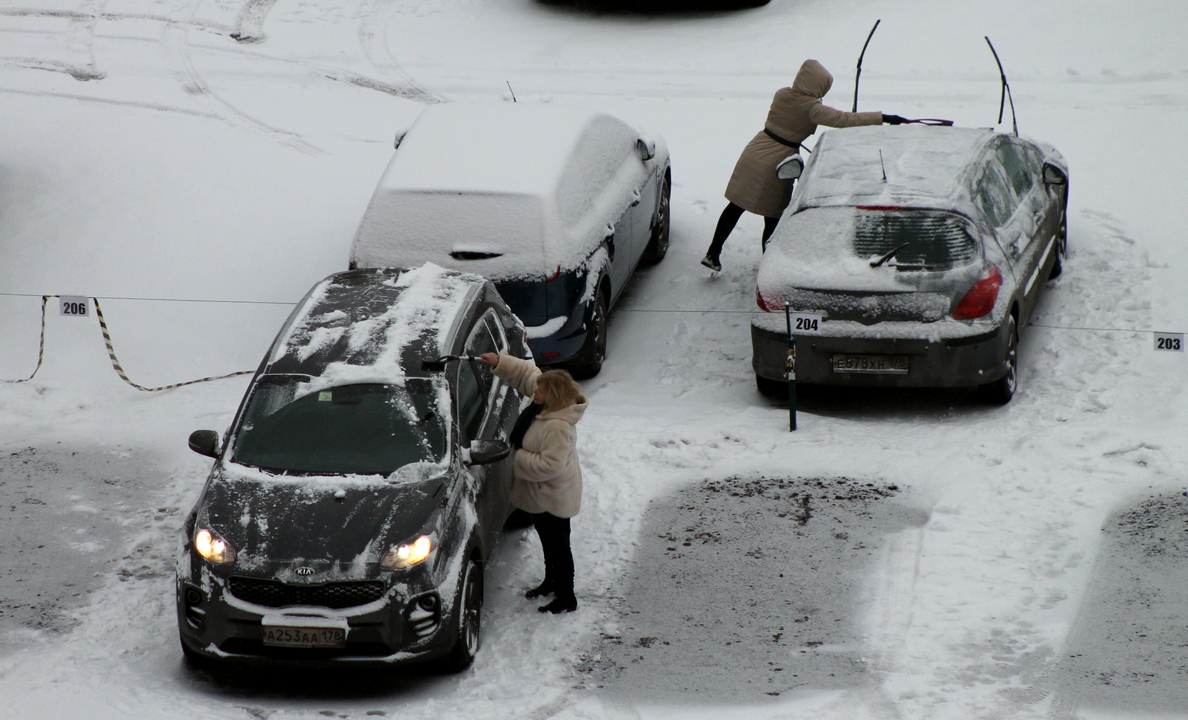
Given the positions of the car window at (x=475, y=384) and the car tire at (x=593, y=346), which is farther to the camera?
the car tire at (x=593, y=346)

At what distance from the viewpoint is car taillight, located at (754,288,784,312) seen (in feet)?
31.6

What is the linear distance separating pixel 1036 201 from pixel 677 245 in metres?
3.59

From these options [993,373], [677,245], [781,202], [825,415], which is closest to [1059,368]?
[993,373]

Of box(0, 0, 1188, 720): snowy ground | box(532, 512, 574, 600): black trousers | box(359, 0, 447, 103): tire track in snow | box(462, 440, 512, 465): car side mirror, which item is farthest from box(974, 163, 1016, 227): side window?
box(359, 0, 447, 103): tire track in snow

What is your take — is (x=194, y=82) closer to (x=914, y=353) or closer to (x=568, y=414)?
(x=914, y=353)

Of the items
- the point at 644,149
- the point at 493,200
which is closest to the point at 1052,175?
the point at 644,149

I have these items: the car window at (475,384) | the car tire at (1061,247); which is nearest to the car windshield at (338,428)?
the car window at (475,384)

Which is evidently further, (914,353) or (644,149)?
(644,149)

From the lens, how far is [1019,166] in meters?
10.9

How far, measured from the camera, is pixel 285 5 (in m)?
19.8

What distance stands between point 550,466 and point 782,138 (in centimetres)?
592

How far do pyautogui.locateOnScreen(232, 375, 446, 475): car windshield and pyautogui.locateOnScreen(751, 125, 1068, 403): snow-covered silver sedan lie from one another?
3363mm

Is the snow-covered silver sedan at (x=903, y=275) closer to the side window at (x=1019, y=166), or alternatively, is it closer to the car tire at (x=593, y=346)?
the side window at (x=1019, y=166)

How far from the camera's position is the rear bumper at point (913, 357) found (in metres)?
9.28
